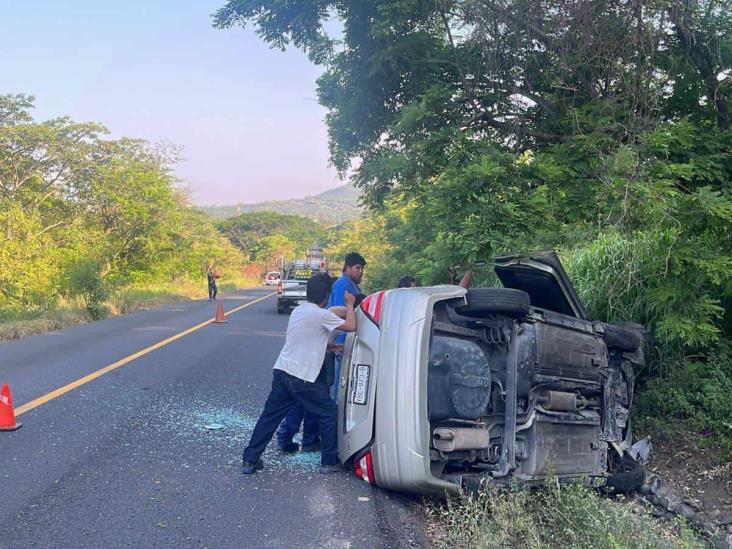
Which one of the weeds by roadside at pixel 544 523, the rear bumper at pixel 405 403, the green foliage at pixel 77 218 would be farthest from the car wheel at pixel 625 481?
the green foliage at pixel 77 218

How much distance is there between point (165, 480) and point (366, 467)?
1514mm

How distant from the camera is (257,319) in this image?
20.4m

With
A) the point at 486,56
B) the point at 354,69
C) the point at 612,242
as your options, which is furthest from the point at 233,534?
→ the point at 354,69

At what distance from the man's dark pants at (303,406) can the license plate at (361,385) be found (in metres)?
0.49

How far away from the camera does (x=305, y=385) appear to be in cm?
524

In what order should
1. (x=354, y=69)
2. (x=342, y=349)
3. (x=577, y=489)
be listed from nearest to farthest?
(x=577, y=489) < (x=342, y=349) < (x=354, y=69)

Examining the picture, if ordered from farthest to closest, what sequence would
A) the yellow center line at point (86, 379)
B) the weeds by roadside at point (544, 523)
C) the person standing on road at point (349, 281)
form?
1. the yellow center line at point (86, 379)
2. the person standing on road at point (349, 281)
3. the weeds by roadside at point (544, 523)

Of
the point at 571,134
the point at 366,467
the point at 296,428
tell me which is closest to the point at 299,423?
the point at 296,428

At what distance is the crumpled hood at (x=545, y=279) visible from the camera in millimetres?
5527

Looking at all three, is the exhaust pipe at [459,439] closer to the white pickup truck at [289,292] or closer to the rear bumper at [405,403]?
the rear bumper at [405,403]

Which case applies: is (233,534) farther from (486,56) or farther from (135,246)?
(135,246)

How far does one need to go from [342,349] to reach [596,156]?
6.25 m

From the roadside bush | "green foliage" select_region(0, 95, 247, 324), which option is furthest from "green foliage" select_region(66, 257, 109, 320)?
the roadside bush

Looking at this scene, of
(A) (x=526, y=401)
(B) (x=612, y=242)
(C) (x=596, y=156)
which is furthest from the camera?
(C) (x=596, y=156)
